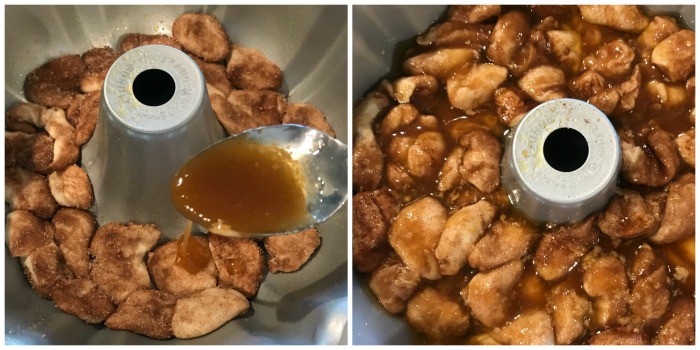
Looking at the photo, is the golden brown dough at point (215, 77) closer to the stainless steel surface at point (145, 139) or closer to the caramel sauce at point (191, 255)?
the stainless steel surface at point (145, 139)

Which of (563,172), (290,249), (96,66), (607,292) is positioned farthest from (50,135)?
(607,292)

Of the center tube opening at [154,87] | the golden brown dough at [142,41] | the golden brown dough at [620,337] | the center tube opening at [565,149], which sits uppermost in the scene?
the center tube opening at [154,87]

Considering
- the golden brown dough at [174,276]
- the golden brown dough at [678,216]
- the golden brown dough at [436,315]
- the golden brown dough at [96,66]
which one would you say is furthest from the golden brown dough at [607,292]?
the golden brown dough at [96,66]

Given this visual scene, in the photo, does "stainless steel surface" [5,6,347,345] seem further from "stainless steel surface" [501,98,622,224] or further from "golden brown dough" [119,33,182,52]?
"stainless steel surface" [501,98,622,224]

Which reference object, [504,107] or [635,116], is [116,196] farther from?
[635,116]

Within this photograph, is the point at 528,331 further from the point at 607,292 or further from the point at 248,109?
the point at 248,109

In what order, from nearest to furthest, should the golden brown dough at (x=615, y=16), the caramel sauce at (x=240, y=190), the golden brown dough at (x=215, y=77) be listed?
the caramel sauce at (x=240, y=190), the golden brown dough at (x=615, y=16), the golden brown dough at (x=215, y=77)

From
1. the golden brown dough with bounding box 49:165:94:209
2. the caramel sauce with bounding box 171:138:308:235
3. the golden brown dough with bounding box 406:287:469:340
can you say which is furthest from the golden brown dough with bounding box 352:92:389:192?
the golden brown dough with bounding box 49:165:94:209
